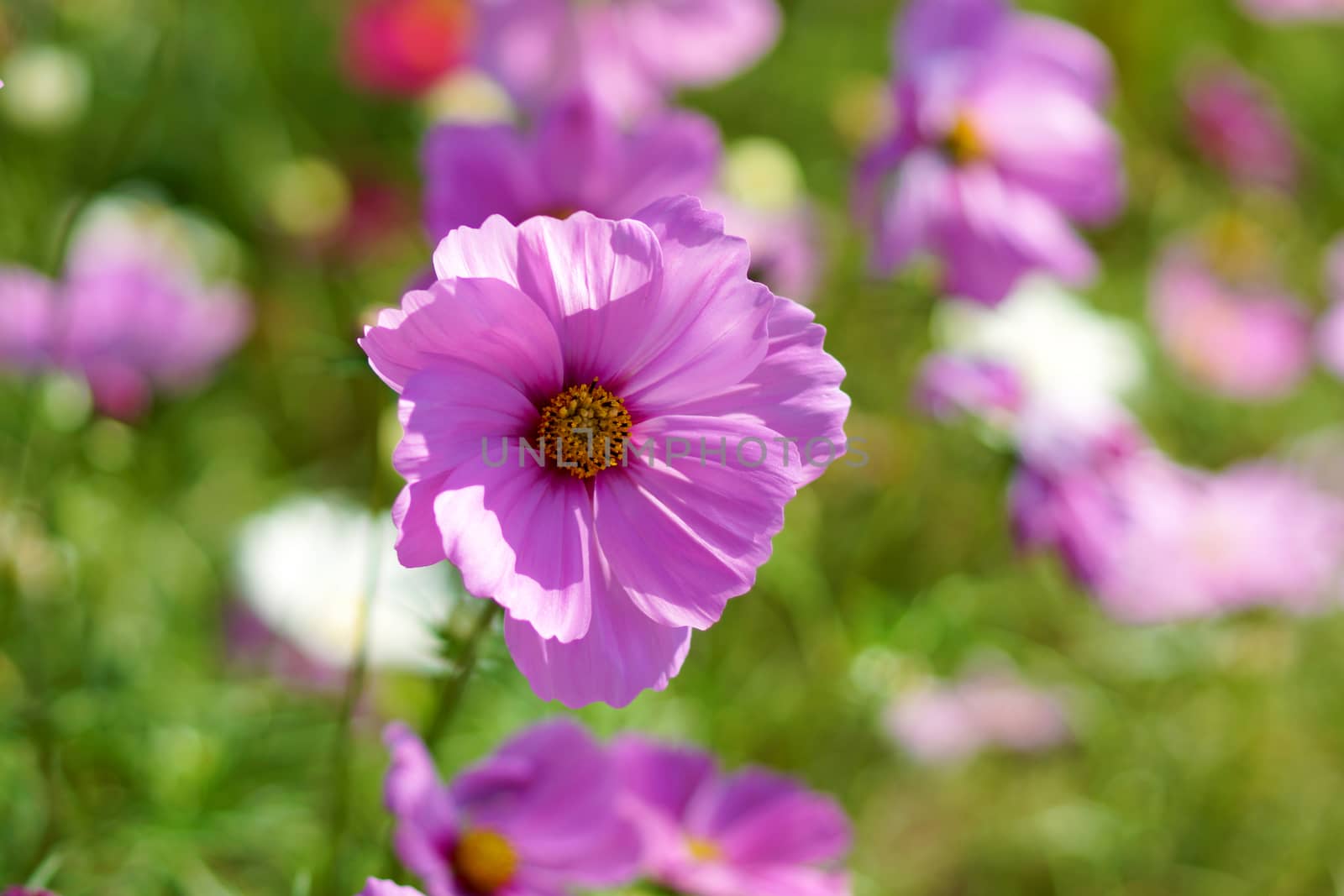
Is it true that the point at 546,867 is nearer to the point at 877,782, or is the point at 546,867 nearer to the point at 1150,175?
the point at 877,782

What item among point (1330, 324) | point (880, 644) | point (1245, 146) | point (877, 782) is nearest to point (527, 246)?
point (880, 644)

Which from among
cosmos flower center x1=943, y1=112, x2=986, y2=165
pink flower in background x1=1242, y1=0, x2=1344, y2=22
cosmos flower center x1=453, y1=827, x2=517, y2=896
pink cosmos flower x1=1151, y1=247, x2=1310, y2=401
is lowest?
cosmos flower center x1=453, y1=827, x2=517, y2=896

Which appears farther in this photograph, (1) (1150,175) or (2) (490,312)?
(1) (1150,175)

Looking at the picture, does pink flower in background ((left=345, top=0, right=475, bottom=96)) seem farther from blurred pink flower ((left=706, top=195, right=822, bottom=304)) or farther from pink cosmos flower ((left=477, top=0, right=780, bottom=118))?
blurred pink flower ((left=706, top=195, right=822, bottom=304))

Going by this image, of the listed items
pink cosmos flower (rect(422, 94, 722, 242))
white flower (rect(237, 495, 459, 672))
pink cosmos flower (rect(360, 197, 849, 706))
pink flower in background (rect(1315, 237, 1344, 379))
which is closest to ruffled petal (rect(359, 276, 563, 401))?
pink cosmos flower (rect(360, 197, 849, 706))

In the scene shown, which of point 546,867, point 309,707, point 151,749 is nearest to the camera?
point 546,867

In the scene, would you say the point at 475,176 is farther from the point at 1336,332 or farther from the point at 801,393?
the point at 1336,332

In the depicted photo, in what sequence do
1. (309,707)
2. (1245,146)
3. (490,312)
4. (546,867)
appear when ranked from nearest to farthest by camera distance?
1. (490,312)
2. (546,867)
3. (309,707)
4. (1245,146)
